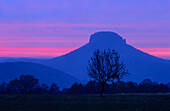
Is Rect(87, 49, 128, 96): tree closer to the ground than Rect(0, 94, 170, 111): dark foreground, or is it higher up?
higher up

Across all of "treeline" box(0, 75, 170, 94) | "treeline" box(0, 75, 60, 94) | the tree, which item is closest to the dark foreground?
the tree

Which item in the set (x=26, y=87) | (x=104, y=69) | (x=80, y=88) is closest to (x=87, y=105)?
(x=104, y=69)

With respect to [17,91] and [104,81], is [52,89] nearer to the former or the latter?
[17,91]

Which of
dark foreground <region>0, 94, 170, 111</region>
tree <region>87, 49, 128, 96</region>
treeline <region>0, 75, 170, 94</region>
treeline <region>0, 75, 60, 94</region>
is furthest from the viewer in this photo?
treeline <region>0, 75, 60, 94</region>

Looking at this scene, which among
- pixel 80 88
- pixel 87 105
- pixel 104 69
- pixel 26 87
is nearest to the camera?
pixel 87 105

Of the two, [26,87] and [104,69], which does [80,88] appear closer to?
[26,87]

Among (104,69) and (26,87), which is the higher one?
(26,87)

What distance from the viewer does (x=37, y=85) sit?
414ft

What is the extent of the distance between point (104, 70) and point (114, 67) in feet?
10.6

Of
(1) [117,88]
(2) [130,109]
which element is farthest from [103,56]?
(1) [117,88]

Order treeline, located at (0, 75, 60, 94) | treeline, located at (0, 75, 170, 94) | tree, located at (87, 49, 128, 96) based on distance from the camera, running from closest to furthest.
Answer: tree, located at (87, 49, 128, 96)
treeline, located at (0, 75, 170, 94)
treeline, located at (0, 75, 60, 94)

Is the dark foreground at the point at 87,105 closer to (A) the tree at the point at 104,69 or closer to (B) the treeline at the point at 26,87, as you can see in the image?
(A) the tree at the point at 104,69

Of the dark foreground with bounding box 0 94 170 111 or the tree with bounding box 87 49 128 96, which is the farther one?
the tree with bounding box 87 49 128 96

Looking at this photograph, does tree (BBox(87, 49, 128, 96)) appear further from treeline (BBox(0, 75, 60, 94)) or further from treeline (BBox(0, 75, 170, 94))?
treeline (BBox(0, 75, 60, 94))
